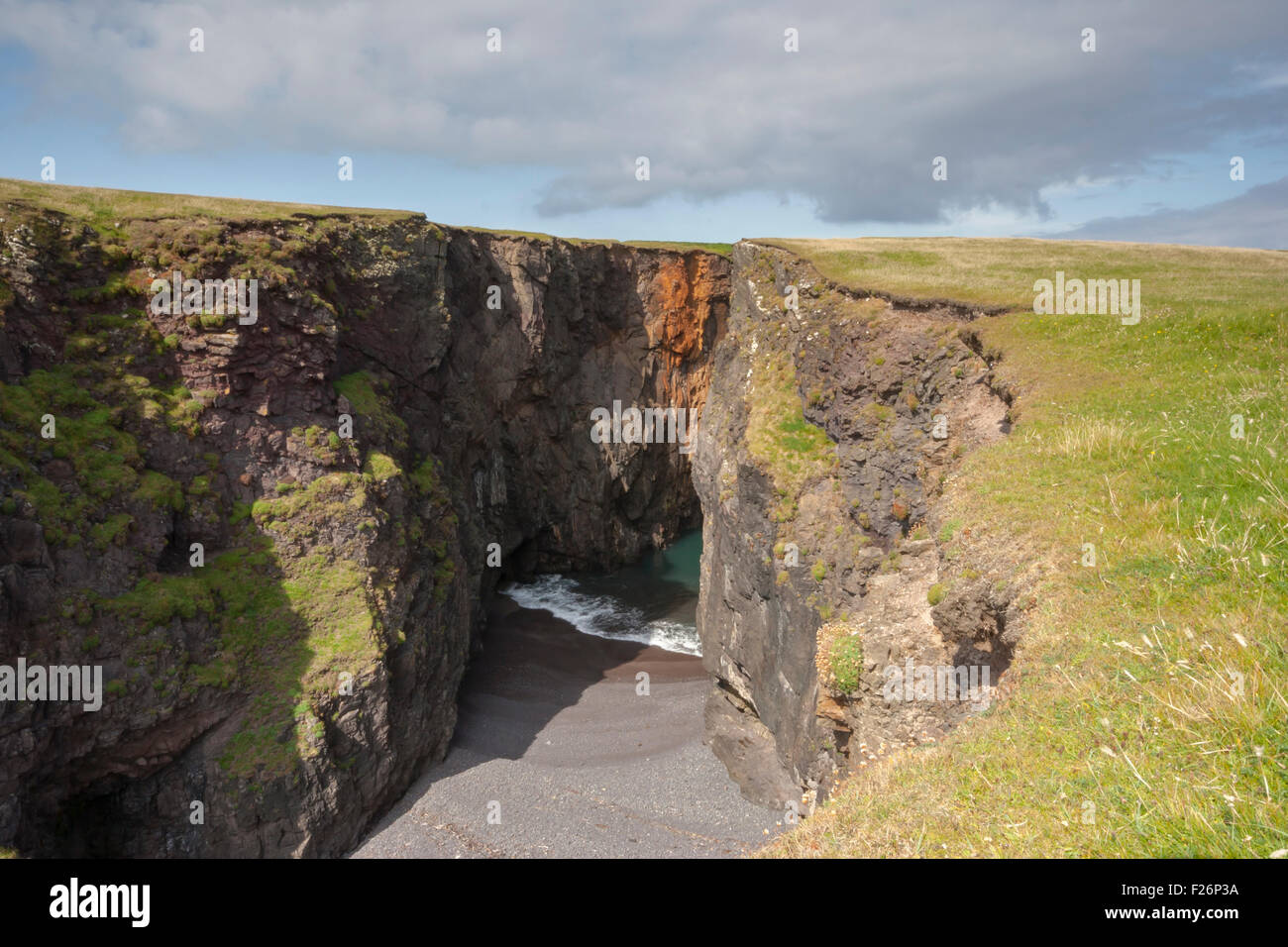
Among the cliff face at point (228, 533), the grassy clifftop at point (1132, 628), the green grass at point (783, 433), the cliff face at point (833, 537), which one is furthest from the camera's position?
the green grass at point (783, 433)

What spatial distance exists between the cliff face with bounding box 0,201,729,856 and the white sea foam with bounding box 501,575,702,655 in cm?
857

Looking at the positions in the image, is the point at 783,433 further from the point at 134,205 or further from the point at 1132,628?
the point at 134,205

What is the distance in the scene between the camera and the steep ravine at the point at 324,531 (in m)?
18.0

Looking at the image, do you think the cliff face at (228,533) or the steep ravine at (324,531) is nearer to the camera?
the steep ravine at (324,531)

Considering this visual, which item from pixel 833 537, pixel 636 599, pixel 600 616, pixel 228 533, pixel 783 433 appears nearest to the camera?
pixel 833 537

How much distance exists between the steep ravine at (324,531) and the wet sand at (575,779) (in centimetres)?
125

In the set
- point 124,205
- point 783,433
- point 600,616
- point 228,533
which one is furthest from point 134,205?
point 600,616

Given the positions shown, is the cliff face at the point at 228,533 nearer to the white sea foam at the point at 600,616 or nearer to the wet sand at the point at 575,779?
the wet sand at the point at 575,779

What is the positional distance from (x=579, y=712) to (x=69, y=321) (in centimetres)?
2443

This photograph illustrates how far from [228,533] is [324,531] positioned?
3.22 meters

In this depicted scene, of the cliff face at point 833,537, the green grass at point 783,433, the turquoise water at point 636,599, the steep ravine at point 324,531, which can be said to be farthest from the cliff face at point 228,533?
the green grass at point 783,433

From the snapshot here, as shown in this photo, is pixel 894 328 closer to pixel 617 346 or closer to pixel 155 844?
pixel 155 844

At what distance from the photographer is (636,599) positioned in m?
45.9

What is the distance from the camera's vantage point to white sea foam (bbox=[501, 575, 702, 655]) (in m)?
39.3
